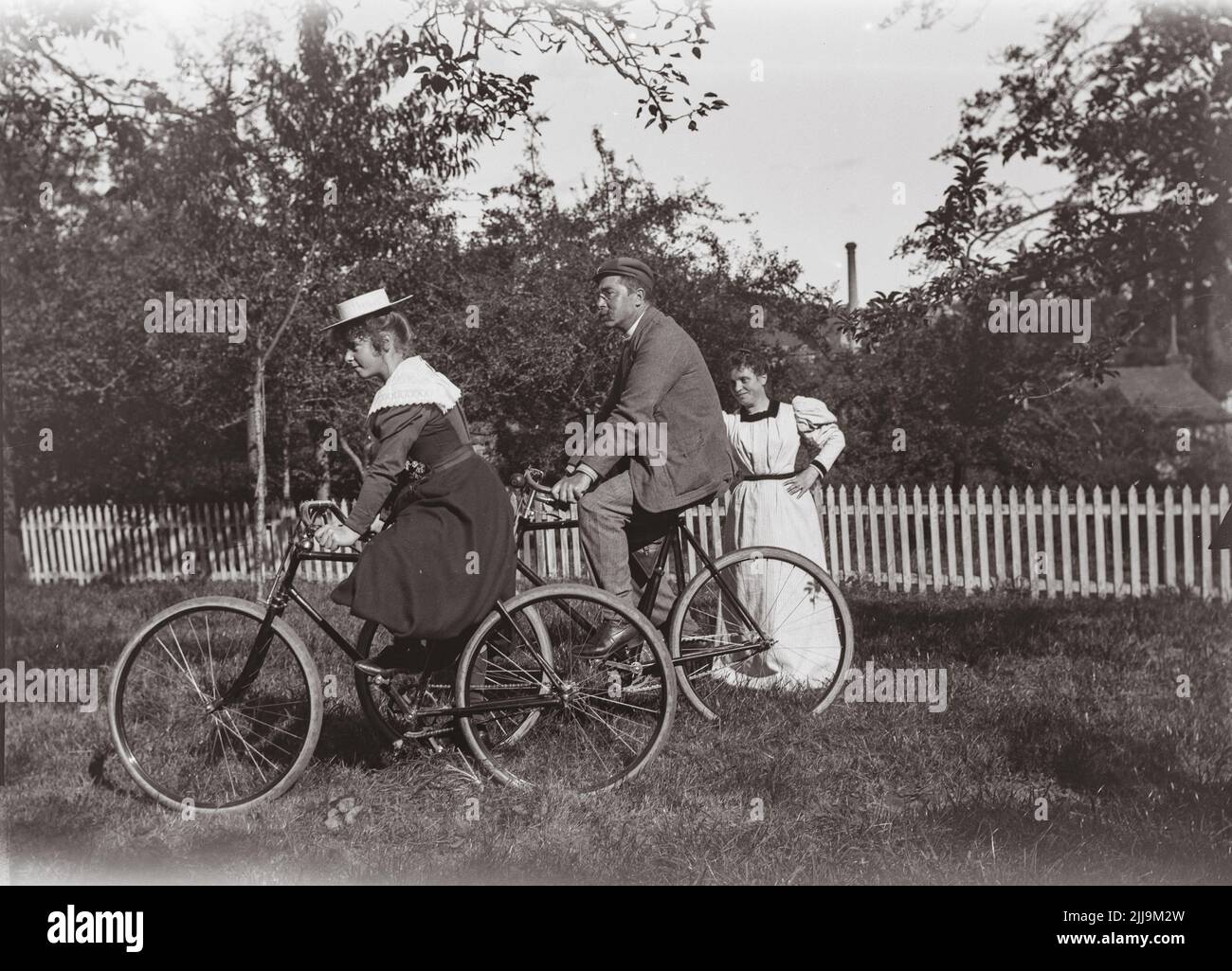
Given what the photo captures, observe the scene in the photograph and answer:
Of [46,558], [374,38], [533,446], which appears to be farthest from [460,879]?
[46,558]

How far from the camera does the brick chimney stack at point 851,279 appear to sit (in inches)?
234

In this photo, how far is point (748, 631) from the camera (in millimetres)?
4406

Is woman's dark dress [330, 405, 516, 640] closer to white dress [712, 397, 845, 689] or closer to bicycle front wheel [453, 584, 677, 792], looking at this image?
bicycle front wheel [453, 584, 677, 792]

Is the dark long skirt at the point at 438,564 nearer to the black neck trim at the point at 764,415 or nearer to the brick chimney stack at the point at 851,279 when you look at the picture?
the black neck trim at the point at 764,415

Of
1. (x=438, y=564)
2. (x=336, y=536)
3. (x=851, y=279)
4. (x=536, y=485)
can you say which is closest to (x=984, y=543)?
(x=851, y=279)

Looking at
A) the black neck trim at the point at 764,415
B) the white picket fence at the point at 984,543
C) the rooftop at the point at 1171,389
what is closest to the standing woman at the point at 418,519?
the black neck trim at the point at 764,415

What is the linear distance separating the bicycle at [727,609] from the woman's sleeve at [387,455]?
46cm

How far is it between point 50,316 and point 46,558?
4.77 meters

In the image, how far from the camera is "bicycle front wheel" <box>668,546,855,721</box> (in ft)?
14.2

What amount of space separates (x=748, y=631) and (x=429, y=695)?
136 centimetres

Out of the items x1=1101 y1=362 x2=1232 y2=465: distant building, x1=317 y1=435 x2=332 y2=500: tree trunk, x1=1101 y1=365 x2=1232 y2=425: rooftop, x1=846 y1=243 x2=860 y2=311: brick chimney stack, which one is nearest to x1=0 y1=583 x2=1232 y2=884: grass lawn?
x1=846 y1=243 x2=860 y2=311: brick chimney stack

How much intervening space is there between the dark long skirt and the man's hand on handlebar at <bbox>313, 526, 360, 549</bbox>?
0.13 m

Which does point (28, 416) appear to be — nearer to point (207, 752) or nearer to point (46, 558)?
point (46, 558)
